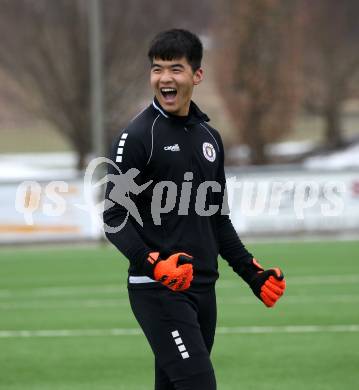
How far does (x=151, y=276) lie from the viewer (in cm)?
552

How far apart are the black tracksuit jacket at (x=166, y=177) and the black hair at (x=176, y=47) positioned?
25cm

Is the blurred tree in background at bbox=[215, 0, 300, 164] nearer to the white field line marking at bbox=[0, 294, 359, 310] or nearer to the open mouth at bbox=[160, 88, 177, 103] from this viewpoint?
the white field line marking at bbox=[0, 294, 359, 310]

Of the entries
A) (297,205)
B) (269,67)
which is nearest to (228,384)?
(297,205)

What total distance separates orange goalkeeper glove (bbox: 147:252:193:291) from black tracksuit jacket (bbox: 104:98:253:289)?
0.24ft

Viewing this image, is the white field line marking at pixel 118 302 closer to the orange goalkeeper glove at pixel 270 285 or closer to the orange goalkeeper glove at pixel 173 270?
the orange goalkeeper glove at pixel 270 285

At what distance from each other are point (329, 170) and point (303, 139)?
121ft

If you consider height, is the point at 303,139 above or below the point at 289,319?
below

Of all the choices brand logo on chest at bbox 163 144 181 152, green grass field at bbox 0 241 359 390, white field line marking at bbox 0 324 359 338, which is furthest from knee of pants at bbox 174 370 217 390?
white field line marking at bbox 0 324 359 338

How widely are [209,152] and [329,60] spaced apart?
40.4m

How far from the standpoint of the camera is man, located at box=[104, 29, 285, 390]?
555cm

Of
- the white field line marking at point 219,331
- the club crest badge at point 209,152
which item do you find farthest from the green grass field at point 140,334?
the club crest badge at point 209,152

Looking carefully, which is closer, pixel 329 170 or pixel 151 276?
pixel 151 276

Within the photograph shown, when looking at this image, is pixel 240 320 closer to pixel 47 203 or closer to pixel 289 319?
pixel 289 319

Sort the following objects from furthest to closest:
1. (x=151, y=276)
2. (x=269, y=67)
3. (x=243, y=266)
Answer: (x=269, y=67) → (x=243, y=266) → (x=151, y=276)
